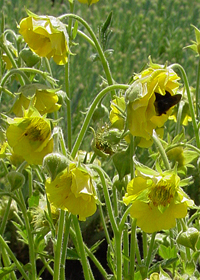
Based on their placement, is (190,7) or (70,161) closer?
(70,161)

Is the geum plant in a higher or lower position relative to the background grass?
higher

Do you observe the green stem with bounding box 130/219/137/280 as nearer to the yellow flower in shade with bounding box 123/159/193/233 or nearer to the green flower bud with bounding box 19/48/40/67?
the yellow flower in shade with bounding box 123/159/193/233

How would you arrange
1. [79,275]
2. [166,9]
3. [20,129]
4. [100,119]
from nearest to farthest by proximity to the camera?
[20,129], [100,119], [79,275], [166,9]

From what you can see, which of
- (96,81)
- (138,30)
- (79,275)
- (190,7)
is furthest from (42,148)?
(190,7)

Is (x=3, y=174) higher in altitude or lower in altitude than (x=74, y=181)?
lower

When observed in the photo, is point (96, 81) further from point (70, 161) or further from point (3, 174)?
point (70, 161)

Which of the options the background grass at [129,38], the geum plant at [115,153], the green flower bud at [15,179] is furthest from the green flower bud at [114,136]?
the background grass at [129,38]

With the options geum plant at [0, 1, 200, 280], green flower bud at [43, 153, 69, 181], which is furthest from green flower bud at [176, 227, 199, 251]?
green flower bud at [43, 153, 69, 181]
